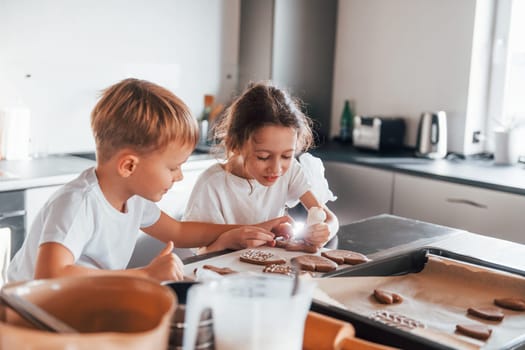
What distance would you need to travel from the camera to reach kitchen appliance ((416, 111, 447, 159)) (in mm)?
3174

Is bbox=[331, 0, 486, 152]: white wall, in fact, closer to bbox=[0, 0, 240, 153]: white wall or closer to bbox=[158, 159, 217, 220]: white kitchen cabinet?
bbox=[0, 0, 240, 153]: white wall

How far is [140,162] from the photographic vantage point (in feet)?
4.17

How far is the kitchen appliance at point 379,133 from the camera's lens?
11.0 feet

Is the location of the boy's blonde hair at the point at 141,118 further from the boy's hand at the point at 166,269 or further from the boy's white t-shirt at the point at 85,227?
the boy's hand at the point at 166,269

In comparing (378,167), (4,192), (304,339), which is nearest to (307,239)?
(304,339)

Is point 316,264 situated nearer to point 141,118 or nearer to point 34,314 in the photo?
point 141,118

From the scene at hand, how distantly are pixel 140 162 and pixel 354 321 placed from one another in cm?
56

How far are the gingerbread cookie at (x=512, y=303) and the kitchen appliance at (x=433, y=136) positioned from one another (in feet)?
6.40

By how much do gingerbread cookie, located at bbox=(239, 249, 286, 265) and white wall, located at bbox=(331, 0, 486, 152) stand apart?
83.9 inches

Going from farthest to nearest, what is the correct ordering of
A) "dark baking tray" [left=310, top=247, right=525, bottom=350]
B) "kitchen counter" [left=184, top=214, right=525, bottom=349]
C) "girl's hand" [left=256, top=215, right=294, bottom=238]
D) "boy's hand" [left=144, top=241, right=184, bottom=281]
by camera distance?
"girl's hand" [left=256, top=215, right=294, bottom=238], "kitchen counter" [left=184, top=214, right=525, bottom=349], "boy's hand" [left=144, top=241, right=184, bottom=281], "dark baking tray" [left=310, top=247, right=525, bottom=350]

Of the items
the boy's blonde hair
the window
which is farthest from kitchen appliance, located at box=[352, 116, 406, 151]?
the boy's blonde hair

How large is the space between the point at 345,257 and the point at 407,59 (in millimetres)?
2295

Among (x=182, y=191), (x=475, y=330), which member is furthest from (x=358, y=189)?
(x=475, y=330)

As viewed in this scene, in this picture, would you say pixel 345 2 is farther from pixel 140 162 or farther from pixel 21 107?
pixel 140 162
